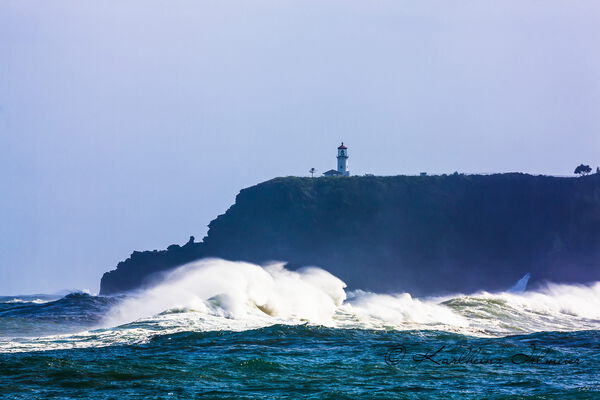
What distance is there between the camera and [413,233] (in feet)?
368

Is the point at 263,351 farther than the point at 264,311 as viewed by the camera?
No

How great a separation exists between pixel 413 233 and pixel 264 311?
2920 inches

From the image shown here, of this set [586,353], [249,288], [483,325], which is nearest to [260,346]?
[586,353]

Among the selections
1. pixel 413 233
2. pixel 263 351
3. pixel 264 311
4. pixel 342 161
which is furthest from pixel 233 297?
pixel 342 161

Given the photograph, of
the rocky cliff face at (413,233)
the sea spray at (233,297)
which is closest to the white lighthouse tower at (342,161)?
the rocky cliff face at (413,233)

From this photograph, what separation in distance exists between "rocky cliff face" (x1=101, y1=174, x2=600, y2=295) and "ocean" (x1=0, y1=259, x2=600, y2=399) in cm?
5949

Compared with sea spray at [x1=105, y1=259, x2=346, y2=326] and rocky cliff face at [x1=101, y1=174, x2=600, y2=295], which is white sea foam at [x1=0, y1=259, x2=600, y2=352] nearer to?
sea spray at [x1=105, y1=259, x2=346, y2=326]

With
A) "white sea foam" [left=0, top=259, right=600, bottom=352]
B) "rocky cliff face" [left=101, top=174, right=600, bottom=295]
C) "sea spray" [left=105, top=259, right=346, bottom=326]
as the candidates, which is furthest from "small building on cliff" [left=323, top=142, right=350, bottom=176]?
"sea spray" [left=105, top=259, right=346, bottom=326]

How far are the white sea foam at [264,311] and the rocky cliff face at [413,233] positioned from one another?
48864mm

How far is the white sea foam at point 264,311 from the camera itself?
31.5 m

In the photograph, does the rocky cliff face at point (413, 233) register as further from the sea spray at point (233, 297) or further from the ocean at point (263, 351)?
the ocean at point (263, 351)

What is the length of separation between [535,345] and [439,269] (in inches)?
3116

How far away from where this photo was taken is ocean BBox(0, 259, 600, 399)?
19297 millimetres

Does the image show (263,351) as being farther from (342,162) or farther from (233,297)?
(342,162)
